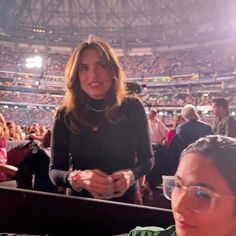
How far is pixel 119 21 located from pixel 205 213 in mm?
33513

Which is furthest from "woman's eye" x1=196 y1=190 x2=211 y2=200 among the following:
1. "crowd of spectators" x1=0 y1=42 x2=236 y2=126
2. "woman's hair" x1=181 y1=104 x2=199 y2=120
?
"crowd of spectators" x1=0 y1=42 x2=236 y2=126

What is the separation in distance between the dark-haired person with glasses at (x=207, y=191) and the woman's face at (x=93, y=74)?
875 millimetres

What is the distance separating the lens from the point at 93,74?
185 centimetres

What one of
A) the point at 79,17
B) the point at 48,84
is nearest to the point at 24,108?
the point at 48,84

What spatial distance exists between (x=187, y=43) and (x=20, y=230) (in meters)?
31.7

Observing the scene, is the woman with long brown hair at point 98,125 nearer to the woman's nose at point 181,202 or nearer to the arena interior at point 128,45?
the woman's nose at point 181,202

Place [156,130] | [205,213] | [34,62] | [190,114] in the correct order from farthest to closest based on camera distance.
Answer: [34,62] → [156,130] → [190,114] → [205,213]

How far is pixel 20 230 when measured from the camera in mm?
1491

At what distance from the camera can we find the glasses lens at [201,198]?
3.22ft

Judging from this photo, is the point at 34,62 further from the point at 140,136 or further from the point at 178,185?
the point at 178,185

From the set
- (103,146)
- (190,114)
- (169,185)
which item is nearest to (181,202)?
(169,185)

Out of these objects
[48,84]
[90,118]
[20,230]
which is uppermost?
[48,84]

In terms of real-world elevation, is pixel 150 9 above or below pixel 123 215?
above

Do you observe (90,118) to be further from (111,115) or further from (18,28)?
(18,28)
